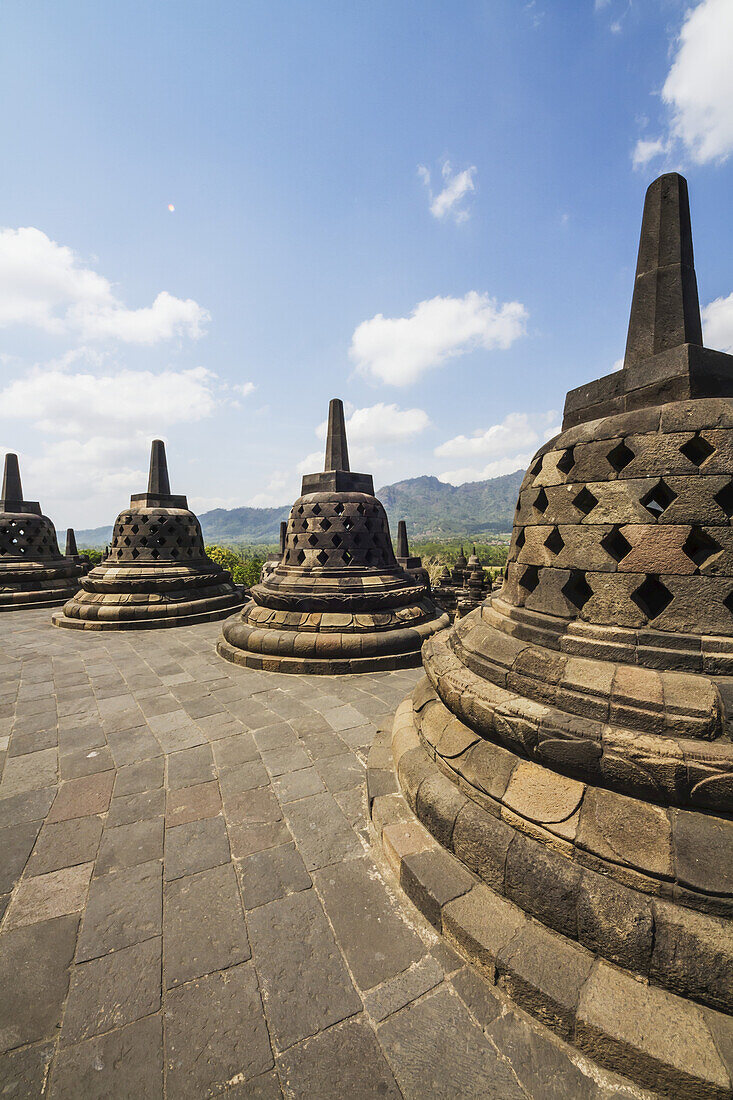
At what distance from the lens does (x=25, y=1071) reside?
1.60m

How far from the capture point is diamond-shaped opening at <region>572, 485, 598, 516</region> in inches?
105

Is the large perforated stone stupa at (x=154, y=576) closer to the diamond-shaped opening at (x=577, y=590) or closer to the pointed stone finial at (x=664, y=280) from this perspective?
the diamond-shaped opening at (x=577, y=590)

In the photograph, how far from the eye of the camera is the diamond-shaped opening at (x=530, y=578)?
2956 millimetres

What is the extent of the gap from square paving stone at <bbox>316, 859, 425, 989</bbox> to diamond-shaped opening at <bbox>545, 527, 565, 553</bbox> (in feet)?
7.55

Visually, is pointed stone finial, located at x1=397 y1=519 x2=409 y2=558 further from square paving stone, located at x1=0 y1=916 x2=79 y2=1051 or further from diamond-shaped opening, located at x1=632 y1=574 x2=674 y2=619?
square paving stone, located at x1=0 y1=916 x2=79 y2=1051

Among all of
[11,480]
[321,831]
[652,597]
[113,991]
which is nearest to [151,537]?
[11,480]

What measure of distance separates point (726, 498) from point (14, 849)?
477cm

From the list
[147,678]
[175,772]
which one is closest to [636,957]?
[175,772]

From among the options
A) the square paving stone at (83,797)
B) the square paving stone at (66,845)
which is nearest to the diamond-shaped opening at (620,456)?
the square paving stone at (66,845)

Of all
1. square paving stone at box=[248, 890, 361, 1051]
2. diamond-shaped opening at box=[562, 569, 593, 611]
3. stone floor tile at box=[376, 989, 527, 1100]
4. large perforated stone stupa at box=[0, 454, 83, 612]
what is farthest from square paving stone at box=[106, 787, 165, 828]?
large perforated stone stupa at box=[0, 454, 83, 612]

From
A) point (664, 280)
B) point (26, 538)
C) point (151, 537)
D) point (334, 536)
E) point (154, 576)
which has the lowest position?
point (154, 576)

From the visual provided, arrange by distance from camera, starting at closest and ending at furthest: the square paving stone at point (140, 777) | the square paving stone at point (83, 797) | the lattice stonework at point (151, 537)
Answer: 1. the square paving stone at point (83, 797)
2. the square paving stone at point (140, 777)
3. the lattice stonework at point (151, 537)

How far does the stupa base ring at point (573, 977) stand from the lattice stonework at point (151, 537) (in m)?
9.95

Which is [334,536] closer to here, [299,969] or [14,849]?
[14,849]
